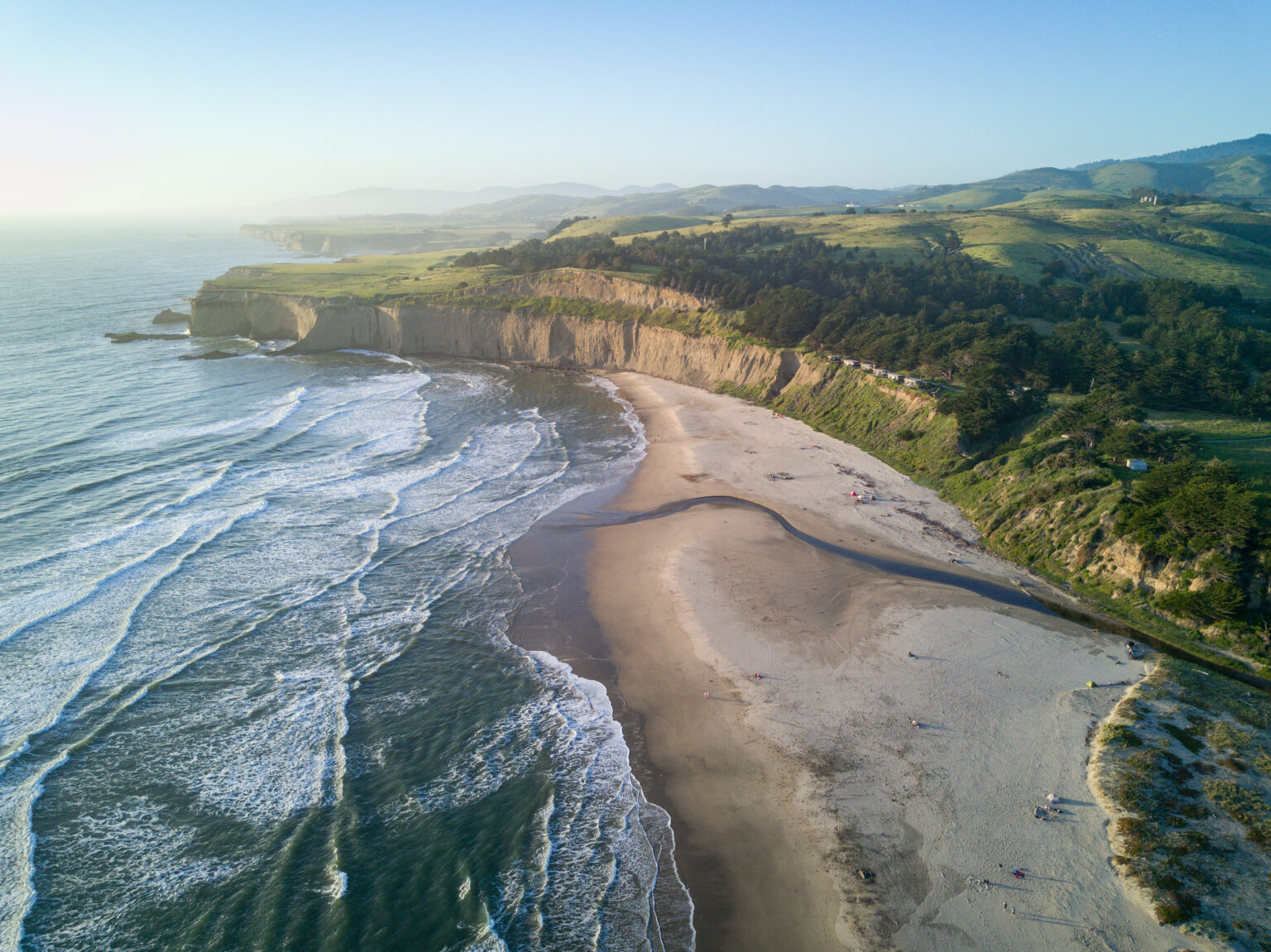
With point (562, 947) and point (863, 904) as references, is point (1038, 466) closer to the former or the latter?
point (863, 904)

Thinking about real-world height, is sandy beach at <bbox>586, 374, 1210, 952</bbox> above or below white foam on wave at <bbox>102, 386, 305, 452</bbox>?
below

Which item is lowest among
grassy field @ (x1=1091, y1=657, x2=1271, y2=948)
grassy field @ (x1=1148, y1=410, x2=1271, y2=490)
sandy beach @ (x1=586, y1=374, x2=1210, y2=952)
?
sandy beach @ (x1=586, y1=374, x2=1210, y2=952)

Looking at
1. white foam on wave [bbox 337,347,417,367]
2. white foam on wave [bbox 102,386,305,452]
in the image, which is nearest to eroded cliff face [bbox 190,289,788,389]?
white foam on wave [bbox 337,347,417,367]

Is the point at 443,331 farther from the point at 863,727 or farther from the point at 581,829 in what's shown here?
the point at 581,829

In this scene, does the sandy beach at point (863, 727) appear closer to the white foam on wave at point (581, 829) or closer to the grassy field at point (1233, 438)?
the white foam on wave at point (581, 829)

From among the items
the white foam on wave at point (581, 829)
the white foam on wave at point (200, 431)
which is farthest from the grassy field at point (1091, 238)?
the white foam on wave at point (581, 829)

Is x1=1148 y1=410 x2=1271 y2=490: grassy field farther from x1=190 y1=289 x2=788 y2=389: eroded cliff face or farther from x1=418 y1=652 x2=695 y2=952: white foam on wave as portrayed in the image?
x1=190 y1=289 x2=788 y2=389: eroded cliff face

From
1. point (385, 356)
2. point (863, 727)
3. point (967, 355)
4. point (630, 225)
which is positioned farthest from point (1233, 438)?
point (630, 225)
